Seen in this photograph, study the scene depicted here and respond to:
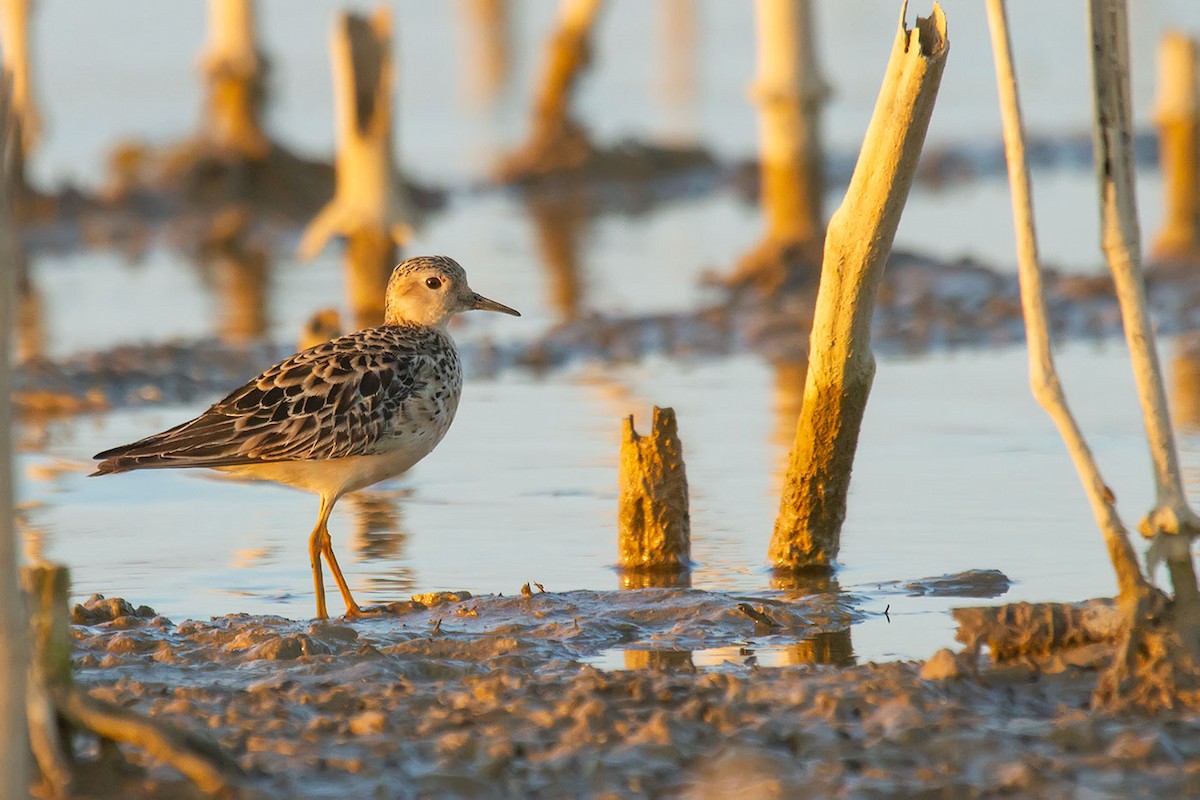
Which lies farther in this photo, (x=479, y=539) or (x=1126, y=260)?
(x=479, y=539)

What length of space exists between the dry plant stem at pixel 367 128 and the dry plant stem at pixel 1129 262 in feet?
33.8

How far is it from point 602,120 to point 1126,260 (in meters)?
21.2

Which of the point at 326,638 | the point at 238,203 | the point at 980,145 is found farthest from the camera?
the point at 980,145

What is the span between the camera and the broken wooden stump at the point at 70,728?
5340mm

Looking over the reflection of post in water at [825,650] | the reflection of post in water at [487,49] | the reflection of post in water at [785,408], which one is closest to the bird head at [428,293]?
the reflection of post in water at [785,408]

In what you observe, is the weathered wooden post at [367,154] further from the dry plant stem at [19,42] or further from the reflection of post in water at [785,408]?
the reflection of post in water at [785,408]

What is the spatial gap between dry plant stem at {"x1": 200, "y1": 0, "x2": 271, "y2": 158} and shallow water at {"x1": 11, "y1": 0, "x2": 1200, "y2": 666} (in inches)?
59.2

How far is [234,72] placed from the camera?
19375 millimetres

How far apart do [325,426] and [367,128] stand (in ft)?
27.2

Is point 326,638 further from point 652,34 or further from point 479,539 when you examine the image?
point 652,34

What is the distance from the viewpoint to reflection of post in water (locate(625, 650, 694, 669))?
6938 mm

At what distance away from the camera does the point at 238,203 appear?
2070 cm

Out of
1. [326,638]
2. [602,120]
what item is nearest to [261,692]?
[326,638]

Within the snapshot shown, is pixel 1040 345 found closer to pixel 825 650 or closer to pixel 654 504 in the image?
pixel 825 650
